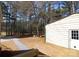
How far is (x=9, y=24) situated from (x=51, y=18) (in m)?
0.79

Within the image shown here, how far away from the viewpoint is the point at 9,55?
644 cm

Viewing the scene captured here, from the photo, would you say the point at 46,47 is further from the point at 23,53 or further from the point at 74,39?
the point at 74,39

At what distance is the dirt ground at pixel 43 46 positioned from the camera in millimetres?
6465

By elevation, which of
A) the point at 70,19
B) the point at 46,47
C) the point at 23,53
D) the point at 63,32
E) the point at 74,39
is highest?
the point at 70,19

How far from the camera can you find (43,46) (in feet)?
21.3

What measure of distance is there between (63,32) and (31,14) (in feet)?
2.27

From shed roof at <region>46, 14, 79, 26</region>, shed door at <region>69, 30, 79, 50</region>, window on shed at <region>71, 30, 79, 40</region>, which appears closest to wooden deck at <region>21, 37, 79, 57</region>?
shed door at <region>69, 30, 79, 50</region>

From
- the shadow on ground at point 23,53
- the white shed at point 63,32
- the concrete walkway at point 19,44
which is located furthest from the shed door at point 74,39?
Answer: the concrete walkway at point 19,44

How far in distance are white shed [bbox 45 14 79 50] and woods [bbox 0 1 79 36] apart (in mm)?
95

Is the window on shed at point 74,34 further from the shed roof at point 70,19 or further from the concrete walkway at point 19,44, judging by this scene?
the concrete walkway at point 19,44

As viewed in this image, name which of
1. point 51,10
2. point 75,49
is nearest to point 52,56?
point 75,49

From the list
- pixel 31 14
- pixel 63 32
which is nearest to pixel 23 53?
pixel 31 14

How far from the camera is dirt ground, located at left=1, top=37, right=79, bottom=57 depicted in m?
6.46

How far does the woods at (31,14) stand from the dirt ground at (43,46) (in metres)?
0.13
